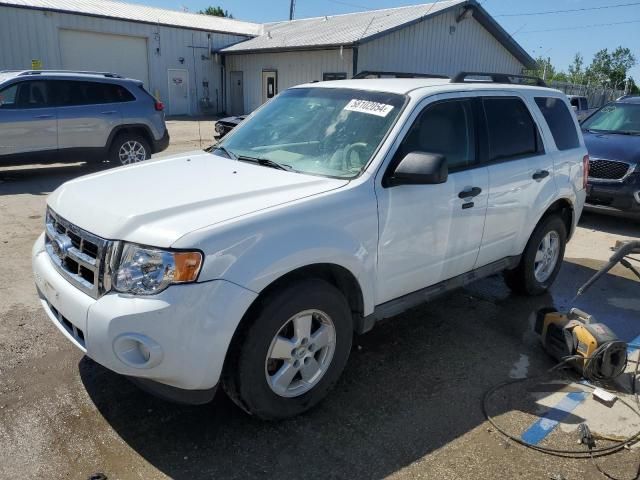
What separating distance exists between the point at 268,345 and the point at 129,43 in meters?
26.2

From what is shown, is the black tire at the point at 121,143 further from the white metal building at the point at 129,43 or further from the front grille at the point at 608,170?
the white metal building at the point at 129,43

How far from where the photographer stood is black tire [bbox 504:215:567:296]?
4805 mm

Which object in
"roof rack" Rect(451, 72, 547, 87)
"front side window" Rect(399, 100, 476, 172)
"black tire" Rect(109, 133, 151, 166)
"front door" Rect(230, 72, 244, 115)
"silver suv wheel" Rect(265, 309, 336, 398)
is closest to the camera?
"silver suv wheel" Rect(265, 309, 336, 398)

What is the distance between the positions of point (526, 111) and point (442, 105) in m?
1.22

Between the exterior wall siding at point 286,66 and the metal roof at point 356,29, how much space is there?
0.48 m

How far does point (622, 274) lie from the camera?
609cm

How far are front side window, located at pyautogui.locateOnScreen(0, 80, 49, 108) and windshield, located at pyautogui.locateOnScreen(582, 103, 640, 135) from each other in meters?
9.77

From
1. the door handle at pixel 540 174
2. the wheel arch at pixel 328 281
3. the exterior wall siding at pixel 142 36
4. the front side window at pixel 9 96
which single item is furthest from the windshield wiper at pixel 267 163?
the exterior wall siding at pixel 142 36

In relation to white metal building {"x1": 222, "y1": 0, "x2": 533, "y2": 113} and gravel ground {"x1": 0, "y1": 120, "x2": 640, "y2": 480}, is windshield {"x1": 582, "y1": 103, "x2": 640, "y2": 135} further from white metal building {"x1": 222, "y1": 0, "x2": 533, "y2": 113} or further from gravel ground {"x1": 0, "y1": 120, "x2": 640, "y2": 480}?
white metal building {"x1": 222, "y1": 0, "x2": 533, "y2": 113}

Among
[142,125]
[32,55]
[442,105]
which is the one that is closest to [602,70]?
[32,55]

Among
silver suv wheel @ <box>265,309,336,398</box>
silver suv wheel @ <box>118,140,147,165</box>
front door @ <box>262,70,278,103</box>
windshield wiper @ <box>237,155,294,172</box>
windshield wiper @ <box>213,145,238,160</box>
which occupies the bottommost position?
silver suv wheel @ <box>265,309,336,398</box>

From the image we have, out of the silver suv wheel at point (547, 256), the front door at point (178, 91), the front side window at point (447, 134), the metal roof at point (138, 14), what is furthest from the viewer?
the front door at point (178, 91)

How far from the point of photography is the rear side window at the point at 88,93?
9.75 m

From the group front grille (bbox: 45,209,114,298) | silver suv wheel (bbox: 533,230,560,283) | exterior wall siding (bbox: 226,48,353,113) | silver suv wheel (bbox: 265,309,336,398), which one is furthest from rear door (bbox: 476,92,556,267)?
exterior wall siding (bbox: 226,48,353,113)
